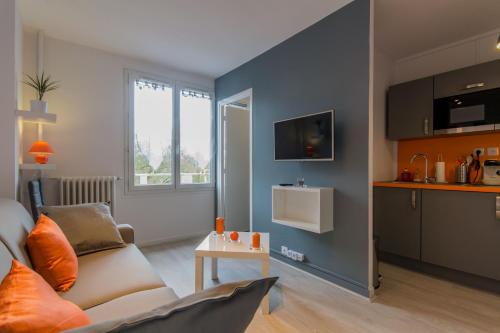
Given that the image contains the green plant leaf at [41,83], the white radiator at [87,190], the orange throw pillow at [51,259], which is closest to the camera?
the orange throw pillow at [51,259]

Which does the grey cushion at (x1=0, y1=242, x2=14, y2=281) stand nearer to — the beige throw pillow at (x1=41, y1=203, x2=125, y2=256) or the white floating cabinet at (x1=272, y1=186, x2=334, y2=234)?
the beige throw pillow at (x1=41, y1=203, x2=125, y2=256)

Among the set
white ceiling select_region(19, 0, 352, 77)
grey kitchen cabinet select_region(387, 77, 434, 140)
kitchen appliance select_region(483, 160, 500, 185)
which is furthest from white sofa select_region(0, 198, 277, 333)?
kitchen appliance select_region(483, 160, 500, 185)

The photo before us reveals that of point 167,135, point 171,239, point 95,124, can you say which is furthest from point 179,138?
point 171,239

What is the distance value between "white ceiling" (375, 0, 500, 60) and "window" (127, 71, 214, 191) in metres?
2.63

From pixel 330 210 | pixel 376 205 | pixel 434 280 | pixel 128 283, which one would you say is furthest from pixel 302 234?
pixel 128 283

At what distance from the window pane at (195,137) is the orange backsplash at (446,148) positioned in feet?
9.35

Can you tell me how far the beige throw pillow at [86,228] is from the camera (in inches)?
73.1

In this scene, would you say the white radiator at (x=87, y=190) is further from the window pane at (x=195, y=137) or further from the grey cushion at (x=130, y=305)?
the grey cushion at (x=130, y=305)

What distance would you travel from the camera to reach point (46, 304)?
2.52 feet

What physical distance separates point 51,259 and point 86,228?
0.54 meters

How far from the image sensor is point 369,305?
2033mm

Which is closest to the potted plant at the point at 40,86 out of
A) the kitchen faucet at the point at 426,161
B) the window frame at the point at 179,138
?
the window frame at the point at 179,138

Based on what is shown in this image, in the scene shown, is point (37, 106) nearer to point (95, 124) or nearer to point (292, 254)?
point (95, 124)

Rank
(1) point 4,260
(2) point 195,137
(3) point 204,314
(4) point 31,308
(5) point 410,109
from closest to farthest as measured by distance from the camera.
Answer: (3) point 204,314, (4) point 31,308, (1) point 4,260, (5) point 410,109, (2) point 195,137
